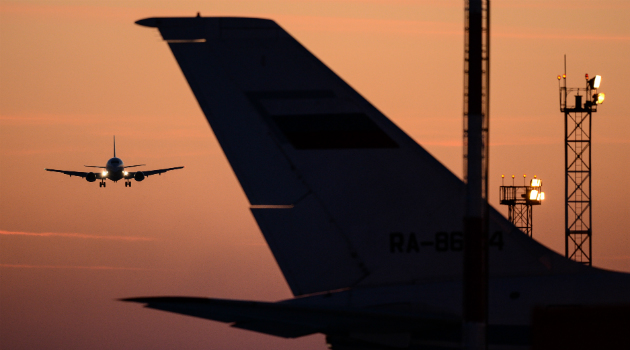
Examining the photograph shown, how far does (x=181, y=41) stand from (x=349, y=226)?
15.7 feet

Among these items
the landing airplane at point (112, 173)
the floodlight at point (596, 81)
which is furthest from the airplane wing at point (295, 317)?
the landing airplane at point (112, 173)

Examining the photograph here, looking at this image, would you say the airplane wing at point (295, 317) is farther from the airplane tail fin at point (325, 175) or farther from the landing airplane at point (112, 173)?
the landing airplane at point (112, 173)

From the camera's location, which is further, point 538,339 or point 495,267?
point 495,267

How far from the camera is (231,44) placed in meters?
16.8

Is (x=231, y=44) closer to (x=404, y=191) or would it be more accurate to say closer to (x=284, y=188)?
(x=284, y=188)

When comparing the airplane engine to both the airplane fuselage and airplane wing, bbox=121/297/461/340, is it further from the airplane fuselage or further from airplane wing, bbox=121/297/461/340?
airplane wing, bbox=121/297/461/340

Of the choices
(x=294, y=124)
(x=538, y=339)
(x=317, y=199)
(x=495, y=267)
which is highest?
(x=294, y=124)

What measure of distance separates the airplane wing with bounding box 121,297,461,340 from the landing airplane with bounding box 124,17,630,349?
711 millimetres

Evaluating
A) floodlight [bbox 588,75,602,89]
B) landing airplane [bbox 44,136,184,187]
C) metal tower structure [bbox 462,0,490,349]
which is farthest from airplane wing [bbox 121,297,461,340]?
landing airplane [bbox 44,136,184,187]

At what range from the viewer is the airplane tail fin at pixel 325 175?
1603 cm

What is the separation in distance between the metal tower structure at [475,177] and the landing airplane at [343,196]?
259mm

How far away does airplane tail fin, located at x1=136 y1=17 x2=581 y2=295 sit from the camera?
1603cm

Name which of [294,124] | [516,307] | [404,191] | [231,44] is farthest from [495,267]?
[231,44]

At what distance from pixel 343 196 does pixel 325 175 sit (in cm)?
51
